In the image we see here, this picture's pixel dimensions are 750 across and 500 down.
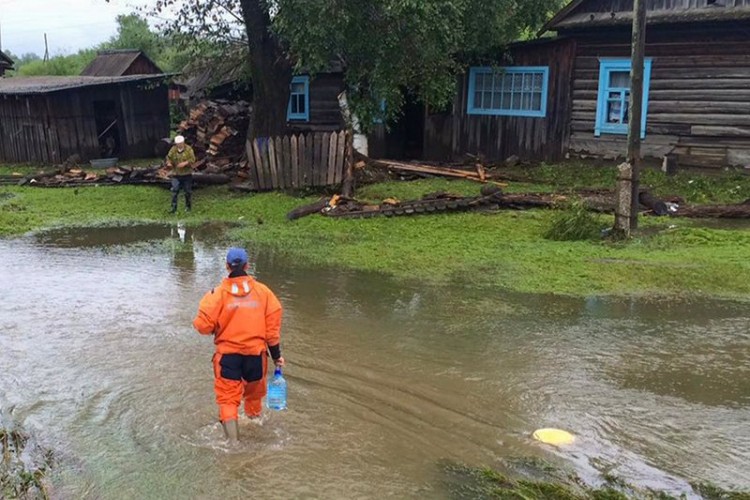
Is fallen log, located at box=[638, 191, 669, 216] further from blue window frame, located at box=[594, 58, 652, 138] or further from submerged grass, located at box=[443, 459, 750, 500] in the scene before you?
submerged grass, located at box=[443, 459, 750, 500]

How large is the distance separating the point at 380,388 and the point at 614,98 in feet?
46.2

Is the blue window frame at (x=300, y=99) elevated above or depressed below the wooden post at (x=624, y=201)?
above

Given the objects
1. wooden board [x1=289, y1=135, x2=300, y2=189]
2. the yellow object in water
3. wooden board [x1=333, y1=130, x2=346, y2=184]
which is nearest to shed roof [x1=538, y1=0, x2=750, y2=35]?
wooden board [x1=333, y1=130, x2=346, y2=184]

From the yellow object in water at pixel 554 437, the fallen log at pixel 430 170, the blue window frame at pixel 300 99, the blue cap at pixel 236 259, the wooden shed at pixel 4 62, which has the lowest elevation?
the yellow object in water at pixel 554 437

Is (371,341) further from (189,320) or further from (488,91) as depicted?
(488,91)

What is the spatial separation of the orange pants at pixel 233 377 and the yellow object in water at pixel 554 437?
2204 millimetres

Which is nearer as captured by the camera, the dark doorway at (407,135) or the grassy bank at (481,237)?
the grassy bank at (481,237)

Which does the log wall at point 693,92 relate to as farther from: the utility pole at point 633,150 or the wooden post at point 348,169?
the wooden post at point 348,169

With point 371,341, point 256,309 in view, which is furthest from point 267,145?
point 256,309

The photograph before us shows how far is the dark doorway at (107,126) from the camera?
89.6 ft

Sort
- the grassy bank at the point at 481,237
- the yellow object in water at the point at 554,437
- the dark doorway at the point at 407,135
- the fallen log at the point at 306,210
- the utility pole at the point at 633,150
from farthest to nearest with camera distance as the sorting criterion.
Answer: the dark doorway at the point at 407,135 → the fallen log at the point at 306,210 → the utility pole at the point at 633,150 → the grassy bank at the point at 481,237 → the yellow object in water at the point at 554,437

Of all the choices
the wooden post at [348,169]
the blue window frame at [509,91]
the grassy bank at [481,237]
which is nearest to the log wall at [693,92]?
the grassy bank at [481,237]

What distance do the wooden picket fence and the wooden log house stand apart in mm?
6110

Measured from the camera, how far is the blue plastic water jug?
223 inches
